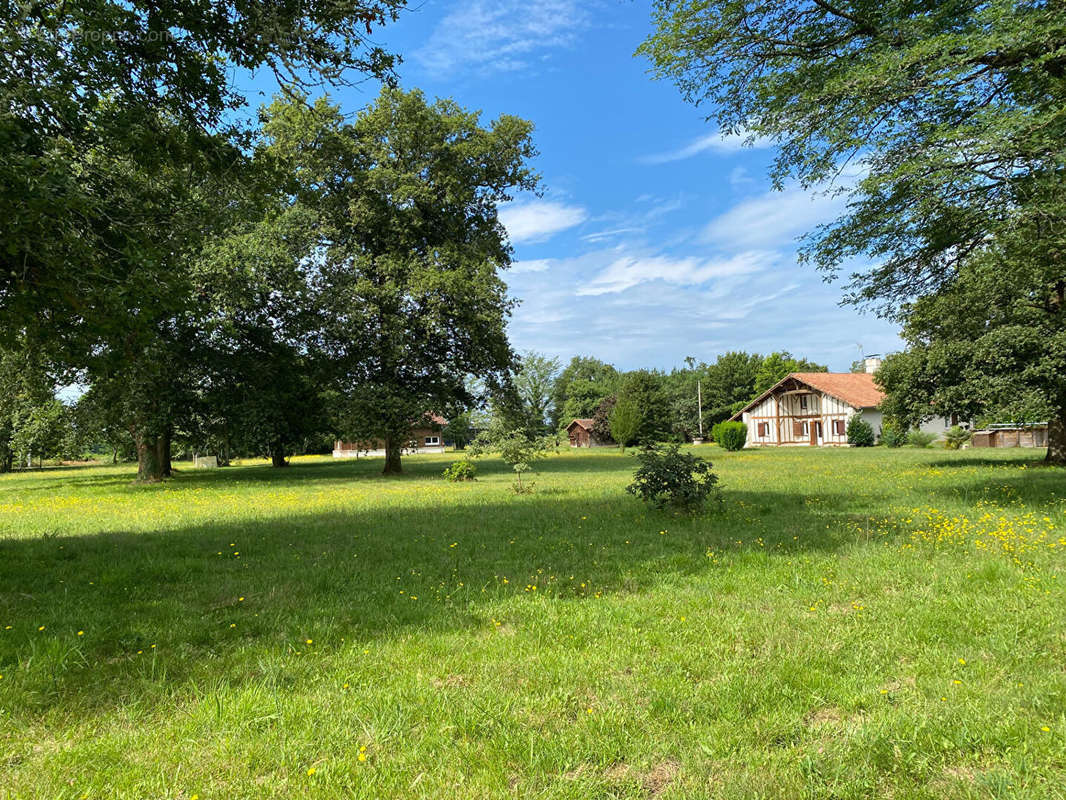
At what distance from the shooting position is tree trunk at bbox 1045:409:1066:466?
18.6 metres

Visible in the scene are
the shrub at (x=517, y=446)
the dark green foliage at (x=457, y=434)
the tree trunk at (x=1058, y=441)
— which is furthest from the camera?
the dark green foliage at (x=457, y=434)

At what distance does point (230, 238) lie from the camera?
22.2 meters

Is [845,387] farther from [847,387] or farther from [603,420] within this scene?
[603,420]

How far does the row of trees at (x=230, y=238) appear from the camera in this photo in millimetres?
6258

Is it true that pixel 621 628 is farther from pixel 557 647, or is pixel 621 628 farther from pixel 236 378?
pixel 236 378

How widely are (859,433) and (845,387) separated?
7512 millimetres

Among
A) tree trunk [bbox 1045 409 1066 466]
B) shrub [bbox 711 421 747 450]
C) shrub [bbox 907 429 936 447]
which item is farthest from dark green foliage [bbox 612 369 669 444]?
tree trunk [bbox 1045 409 1066 466]

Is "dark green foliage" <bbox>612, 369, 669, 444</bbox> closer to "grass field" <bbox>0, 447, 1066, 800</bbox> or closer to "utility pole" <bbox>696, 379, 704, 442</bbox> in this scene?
"utility pole" <bbox>696, 379, 704, 442</bbox>

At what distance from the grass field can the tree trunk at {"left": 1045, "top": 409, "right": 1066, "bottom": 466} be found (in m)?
13.9

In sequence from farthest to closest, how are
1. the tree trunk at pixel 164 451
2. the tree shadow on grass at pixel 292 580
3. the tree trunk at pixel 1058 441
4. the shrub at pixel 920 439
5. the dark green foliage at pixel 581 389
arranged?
the dark green foliage at pixel 581 389, the shrub at pixel 920 439, the tree trunk at pixel 164 451, the tree trunk at pixel 1058 441, the tree shadow on grass at pixel 292 580

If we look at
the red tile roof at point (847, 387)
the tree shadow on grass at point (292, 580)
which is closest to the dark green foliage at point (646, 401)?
the red tile roof at point (847, 387)

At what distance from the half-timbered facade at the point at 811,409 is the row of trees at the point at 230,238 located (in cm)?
3571

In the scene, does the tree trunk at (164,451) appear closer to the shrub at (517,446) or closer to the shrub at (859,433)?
the shrub at (517,446)

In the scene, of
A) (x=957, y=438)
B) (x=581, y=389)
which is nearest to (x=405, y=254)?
(x=957, y=438)
